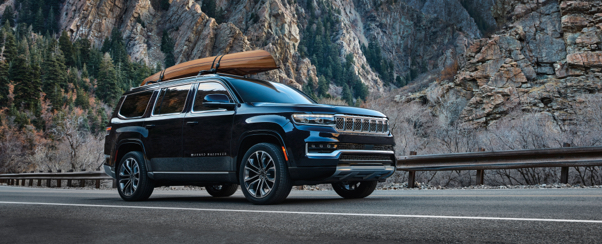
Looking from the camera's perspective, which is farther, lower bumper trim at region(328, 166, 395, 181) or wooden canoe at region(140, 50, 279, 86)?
wooden canoe at region(140, 50, 279, 86)

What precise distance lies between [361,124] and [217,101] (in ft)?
6.78

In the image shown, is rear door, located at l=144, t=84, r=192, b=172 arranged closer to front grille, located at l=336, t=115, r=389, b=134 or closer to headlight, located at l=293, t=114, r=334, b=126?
headlight, located at l=293, t=114, r=334, b=126

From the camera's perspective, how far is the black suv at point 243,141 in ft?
21.9

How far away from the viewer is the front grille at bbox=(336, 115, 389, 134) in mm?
6873

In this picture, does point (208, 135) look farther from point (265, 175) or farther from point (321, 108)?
point (321, 108)

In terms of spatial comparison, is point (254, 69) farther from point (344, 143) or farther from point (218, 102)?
point (344, 143)

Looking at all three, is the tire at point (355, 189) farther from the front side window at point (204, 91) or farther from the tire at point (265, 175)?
the front side window at point (204, 91)

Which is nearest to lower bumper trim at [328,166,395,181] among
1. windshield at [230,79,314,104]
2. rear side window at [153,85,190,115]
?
windshield at [230,79,314,104]

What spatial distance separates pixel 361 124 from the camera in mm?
7133

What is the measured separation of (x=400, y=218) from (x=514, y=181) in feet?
35.3

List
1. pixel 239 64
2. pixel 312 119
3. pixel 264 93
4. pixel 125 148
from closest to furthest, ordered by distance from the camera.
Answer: pixel 312 119
pixel 264 93
pixel 239 64
pixel 125 148

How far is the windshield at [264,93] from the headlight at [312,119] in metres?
1.05

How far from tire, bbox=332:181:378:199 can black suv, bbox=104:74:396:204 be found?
0.05 feet

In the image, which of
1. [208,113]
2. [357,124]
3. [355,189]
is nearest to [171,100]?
[208,113]
